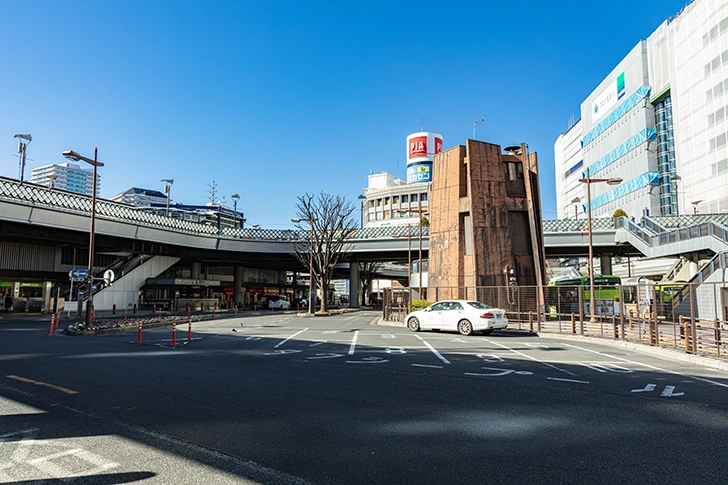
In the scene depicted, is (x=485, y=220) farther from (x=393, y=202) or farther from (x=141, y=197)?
(x=141, y=197)

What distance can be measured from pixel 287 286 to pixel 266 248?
91.1ft

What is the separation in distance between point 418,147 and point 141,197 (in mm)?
91068

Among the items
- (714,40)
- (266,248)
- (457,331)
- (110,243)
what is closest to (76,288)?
(110,243)

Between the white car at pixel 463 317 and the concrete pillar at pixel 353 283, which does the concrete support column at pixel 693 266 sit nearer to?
the white car at pixel 463 317

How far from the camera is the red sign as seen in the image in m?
127

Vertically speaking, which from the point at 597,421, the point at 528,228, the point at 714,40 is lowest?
the point at 597,421

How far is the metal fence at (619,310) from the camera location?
54.1 feet

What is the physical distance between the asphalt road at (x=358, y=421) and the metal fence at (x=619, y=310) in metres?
3.71

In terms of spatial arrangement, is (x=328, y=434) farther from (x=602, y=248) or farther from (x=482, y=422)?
(x=602, y=248)

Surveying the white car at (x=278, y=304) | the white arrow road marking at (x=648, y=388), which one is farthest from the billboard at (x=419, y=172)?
the white arrow road marking at (x=648, y=388)

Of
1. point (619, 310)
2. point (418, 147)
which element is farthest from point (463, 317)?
point (418, 147)

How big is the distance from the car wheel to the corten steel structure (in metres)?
7.41

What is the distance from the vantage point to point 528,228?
31562 mm

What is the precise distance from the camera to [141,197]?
162 meters
